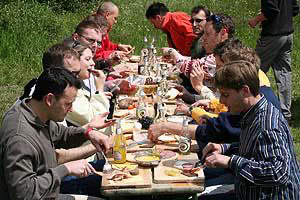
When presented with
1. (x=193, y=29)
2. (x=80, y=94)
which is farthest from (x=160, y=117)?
(x=193, y=29)

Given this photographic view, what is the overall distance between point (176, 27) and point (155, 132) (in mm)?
4366

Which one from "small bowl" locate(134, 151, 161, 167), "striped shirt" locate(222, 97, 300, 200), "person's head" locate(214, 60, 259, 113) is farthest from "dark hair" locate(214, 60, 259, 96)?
"small bowl" locate(134, 151, 161, 167)

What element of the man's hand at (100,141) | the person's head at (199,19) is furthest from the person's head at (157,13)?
the man's hand at (100,141)

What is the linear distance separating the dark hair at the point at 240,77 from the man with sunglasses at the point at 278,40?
170 inches

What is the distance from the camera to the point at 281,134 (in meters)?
3.12

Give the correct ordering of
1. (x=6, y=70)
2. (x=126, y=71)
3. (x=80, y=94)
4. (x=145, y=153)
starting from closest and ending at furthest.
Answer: (x=145, y=153), (x=80, y=94), (x=126, y=71), (x=6, y=70)

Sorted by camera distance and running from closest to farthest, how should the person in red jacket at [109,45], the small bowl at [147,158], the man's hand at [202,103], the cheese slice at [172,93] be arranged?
the small bowl at [147,158]
the man's hand at [202,103]
the cheese slice at [172,93]
the person in red jacket at [109,45]

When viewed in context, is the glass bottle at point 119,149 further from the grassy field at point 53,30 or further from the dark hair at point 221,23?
the grassy field at point 53,30

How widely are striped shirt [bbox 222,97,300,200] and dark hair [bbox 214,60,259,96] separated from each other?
11 cm

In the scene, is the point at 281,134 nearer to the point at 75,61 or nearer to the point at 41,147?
the point at 41,147

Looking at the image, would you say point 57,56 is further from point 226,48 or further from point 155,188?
point 155,188

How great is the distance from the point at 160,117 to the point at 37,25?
7.93 meters

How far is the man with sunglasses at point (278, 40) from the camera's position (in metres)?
7.50

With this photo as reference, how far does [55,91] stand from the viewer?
318 cm
